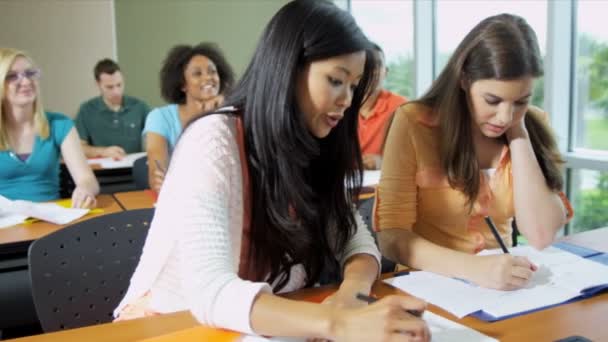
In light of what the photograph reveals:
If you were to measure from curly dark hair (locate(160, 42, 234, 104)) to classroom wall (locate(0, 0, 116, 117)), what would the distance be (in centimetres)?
206

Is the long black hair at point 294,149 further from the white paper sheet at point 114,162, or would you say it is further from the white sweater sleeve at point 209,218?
the white paper sheet at point 114,162

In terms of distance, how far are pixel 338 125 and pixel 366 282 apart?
362 millimetres

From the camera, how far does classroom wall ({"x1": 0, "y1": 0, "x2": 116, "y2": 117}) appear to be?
15.5ft

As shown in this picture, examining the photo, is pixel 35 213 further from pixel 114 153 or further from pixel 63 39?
pixel 63 39

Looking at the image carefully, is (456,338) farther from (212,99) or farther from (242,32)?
(242,32)

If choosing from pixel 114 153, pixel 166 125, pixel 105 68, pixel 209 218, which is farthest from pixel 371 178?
pixel 105 68

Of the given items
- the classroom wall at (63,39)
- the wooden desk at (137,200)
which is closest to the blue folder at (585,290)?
the wooden desk at (137,200)

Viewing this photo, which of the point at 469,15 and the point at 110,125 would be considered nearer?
the point at 469,15

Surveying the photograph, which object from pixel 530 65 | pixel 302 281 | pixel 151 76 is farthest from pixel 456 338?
pixel 151 76

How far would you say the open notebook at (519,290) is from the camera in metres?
1.05

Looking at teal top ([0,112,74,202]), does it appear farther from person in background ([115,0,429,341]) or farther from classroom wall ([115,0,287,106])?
classroom wall ([115,0,287,106])

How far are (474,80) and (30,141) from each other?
2.14 metres

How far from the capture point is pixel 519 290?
1.14 metres

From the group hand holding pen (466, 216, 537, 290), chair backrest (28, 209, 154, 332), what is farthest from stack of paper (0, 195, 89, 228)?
hand holding pen (466, 216, 537, 290)
